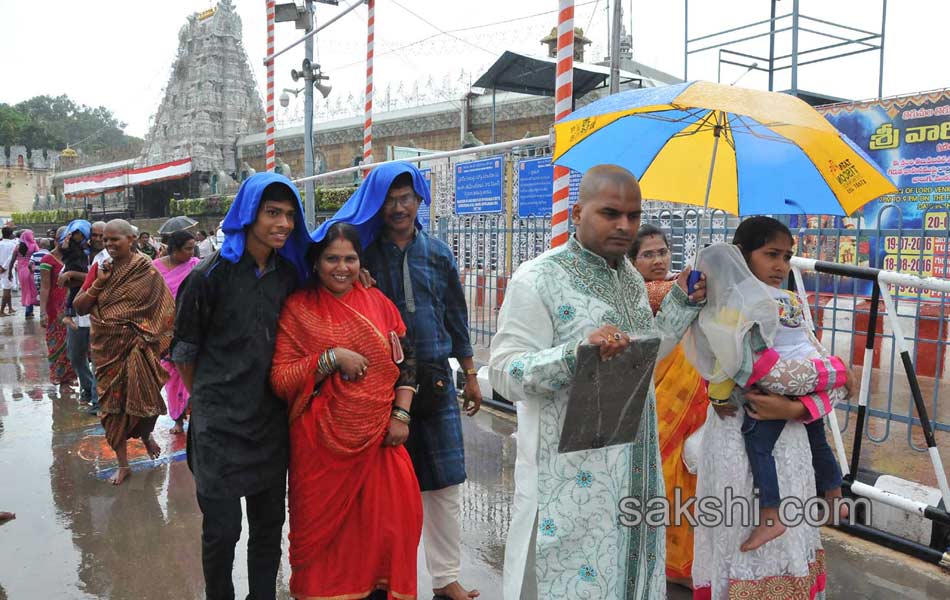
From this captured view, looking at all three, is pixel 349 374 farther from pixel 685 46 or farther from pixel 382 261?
pixel 685 46

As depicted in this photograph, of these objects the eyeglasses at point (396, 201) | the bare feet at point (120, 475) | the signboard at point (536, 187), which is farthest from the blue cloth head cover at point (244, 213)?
the signboard at point (536, 187)

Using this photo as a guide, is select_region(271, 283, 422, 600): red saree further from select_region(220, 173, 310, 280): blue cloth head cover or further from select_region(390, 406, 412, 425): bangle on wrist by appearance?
select_region(220, 173, 310, 280): blue cloth head cover

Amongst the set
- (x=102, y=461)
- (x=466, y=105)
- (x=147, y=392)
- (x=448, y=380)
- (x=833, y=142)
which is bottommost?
(x=102, y=461)

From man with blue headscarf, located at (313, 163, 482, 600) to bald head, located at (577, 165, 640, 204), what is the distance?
1016 mm

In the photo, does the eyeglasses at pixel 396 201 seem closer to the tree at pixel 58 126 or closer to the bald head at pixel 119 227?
the bald head at pixel 119 227

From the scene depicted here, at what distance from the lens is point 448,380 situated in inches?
113

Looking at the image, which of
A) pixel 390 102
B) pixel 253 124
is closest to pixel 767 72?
pixel 390 102

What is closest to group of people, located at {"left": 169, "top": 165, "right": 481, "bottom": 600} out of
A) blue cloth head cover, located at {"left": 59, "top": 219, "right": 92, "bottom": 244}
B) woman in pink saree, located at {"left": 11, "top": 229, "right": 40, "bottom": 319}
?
blue cloth head cover, located at {"left": 59, "top": 219, "right": 92, "bottom": 244}

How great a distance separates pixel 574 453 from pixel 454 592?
1.31 meters

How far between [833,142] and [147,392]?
3.92m

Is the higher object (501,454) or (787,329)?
(787,329)

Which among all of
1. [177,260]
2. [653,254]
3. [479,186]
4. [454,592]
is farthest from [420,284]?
[479,186]

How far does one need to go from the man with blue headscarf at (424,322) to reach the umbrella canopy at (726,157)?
0.65 m

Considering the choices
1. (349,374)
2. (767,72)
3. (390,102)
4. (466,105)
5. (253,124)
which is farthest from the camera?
(253,124)
